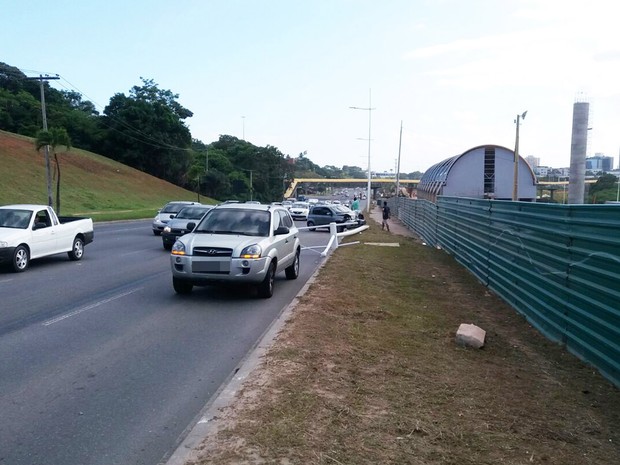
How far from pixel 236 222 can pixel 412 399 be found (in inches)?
280

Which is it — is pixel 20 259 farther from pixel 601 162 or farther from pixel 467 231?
pixel 601 162

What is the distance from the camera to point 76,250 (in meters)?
17.0

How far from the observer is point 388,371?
6.41 m

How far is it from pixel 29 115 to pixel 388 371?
290 ft

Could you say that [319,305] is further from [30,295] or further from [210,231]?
[30,295]

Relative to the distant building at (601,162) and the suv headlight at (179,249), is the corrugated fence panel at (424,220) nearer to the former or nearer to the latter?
the suv headlight at (179,249)

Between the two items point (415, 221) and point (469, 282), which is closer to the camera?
point (469, 282)

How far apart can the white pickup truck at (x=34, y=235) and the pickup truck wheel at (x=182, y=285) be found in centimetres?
502

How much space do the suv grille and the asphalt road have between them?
0.84 meters

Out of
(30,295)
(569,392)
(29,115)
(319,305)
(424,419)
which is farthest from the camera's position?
(29,115)

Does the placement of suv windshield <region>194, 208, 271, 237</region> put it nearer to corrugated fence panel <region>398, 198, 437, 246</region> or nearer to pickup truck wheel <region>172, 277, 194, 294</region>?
pickup truck wheel <region>172, 277, 194, 294</region>

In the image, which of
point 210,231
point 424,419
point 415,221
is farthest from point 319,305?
point 415,221

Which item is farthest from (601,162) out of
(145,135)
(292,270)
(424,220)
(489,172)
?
(292,270)

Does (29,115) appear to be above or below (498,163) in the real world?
above
